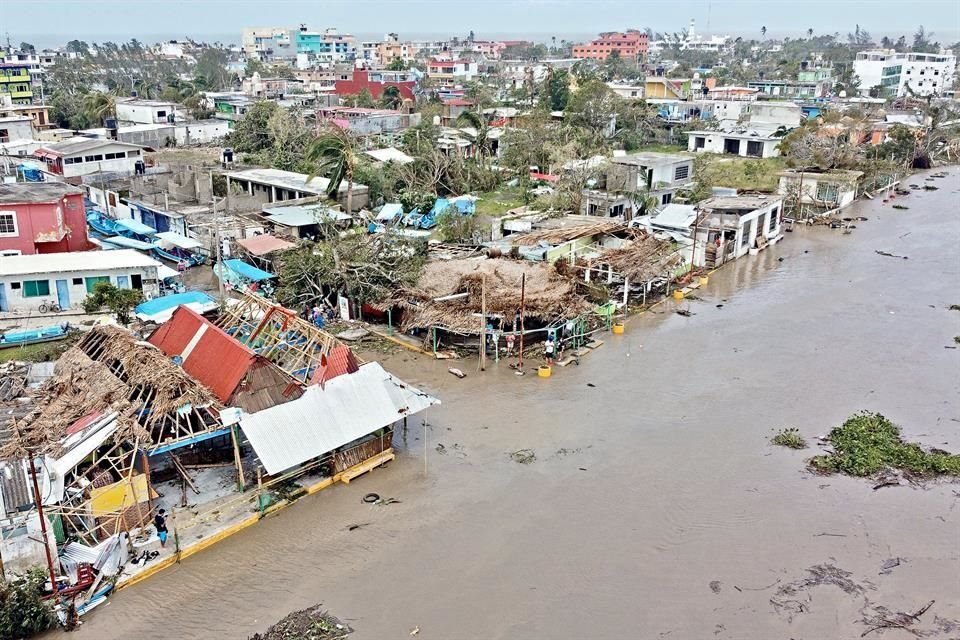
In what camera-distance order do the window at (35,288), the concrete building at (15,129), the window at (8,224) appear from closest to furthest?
the window at (35,288), the window at (8,224), the concrete building at (15,129)

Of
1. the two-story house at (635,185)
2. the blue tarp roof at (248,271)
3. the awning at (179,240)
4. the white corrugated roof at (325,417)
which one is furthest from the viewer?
the two-story house at (635,185)

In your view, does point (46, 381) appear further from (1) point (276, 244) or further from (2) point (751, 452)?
(2) point (751, 452)

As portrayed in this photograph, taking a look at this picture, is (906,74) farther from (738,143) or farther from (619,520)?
(619,520)

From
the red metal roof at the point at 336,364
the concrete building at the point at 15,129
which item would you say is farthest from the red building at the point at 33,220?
the concrete building at the point at 15,129

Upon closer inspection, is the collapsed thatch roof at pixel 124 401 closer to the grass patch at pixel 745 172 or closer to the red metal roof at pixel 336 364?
the red metal roof at pixel 336 364

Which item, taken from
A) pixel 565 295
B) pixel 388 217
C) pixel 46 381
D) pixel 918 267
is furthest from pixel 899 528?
pixel 388 217

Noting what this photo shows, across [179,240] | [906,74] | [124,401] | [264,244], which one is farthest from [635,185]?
[906,74]
